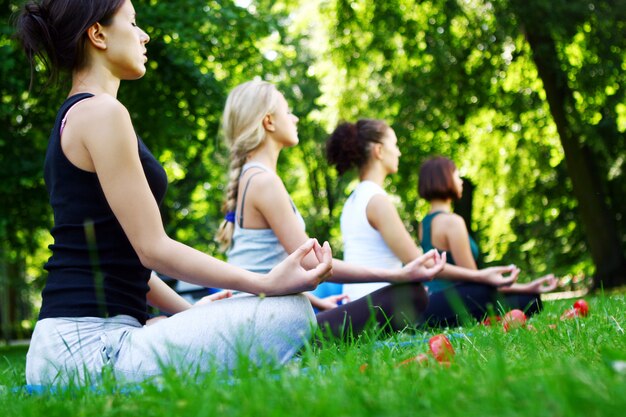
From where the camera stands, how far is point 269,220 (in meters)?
4.35

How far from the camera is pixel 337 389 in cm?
188

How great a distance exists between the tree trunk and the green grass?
1237cm

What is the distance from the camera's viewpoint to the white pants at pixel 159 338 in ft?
8.71

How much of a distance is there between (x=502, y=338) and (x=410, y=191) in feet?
47.4

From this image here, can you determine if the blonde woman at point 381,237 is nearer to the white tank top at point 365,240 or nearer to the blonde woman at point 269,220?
the white tank top at point 365,240

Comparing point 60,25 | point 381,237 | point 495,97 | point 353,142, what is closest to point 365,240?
point 381,237

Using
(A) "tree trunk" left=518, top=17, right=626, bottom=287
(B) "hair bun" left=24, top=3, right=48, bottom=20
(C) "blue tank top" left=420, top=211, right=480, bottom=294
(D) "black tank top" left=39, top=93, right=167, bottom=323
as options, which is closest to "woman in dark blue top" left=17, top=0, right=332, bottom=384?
(D) "black tank top" left=39, top=93, right=167, bottom=323

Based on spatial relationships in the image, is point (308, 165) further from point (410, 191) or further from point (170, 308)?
point (170, 308)

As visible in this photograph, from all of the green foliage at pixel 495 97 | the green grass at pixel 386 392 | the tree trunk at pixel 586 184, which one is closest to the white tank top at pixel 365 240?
the green grass at pixel 386 392

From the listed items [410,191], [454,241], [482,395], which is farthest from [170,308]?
[410,191]

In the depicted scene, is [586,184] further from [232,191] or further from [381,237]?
[232,191]

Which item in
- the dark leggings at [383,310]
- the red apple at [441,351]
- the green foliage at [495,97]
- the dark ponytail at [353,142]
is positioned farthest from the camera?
the green foliage at [495,97]

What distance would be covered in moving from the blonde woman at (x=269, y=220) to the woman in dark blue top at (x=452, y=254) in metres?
1.08

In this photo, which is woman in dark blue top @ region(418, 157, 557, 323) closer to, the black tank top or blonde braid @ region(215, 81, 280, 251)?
blonde braid @ region(215, 81, 280, 251)
